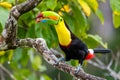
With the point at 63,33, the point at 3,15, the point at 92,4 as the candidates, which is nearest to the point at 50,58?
the point at 63,33

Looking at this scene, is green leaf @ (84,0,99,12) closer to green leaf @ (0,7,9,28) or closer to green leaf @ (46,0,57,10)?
green leaf @ (46,0,57,10)

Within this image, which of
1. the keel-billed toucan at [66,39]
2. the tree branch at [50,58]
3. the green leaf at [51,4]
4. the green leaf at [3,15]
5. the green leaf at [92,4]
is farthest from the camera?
the green leaf at [92,4]

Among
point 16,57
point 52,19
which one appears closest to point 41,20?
point 52,19

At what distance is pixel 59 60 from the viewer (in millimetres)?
2111

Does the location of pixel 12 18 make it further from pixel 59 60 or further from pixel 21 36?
pixel 21 36

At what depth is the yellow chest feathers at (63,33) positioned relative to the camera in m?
2.16

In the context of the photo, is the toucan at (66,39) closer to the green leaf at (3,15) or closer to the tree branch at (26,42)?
the tree branch at (26,42)

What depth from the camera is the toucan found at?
2.12 m

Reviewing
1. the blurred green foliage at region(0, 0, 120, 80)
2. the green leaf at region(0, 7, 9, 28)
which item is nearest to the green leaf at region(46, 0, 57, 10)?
the blurred green foliage at region(0, 0, 120, 80)

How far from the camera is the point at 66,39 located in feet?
7.23

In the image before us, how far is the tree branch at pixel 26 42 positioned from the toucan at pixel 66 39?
0.26ft

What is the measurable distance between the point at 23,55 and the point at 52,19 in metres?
0.97

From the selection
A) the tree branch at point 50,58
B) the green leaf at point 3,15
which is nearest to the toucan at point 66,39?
the tree branch at point 50,58

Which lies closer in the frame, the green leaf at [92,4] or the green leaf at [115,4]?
the green leaf at [115,4]
